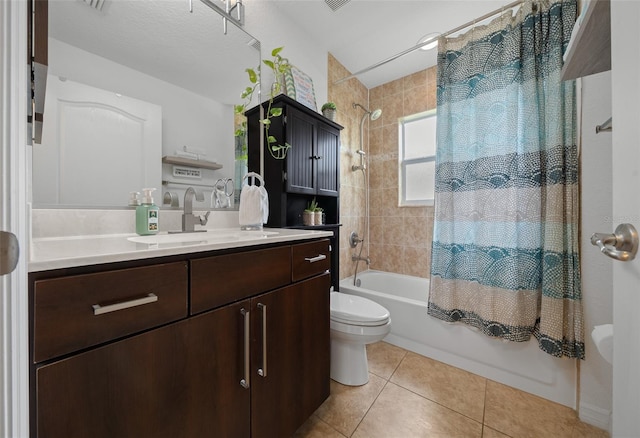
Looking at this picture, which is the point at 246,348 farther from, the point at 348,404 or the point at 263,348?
the point at 348,404

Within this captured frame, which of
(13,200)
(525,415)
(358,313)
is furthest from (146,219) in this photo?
(525,415)

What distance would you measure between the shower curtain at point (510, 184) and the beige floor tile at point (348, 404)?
0.67 m

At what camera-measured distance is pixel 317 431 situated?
1.12m

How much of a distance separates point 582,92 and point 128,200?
2.26 meters

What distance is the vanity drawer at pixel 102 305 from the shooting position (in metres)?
0.44

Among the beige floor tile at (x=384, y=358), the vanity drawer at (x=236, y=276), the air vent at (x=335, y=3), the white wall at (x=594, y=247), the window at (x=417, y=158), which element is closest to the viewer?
the vanity drawer at (x=236, y=276)

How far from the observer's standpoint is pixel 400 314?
1.87 meters

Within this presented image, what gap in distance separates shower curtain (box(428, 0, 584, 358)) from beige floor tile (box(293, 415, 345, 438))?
3.29ft

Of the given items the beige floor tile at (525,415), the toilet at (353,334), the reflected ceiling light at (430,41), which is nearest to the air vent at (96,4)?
the toilet at (353,334)

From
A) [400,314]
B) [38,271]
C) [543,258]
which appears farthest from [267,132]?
[543,258]

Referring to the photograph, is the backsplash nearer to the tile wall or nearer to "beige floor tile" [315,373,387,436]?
"beige floor tile" [315,373,387,436]

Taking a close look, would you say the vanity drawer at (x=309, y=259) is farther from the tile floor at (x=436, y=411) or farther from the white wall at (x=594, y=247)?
the white wall at (x=594, y=247)

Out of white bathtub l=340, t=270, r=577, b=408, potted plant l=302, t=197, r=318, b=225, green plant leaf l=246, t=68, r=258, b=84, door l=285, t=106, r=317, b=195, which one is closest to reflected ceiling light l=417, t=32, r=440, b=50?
door l=285, t=106, r=317, b=195

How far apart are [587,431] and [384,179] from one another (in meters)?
2.22
